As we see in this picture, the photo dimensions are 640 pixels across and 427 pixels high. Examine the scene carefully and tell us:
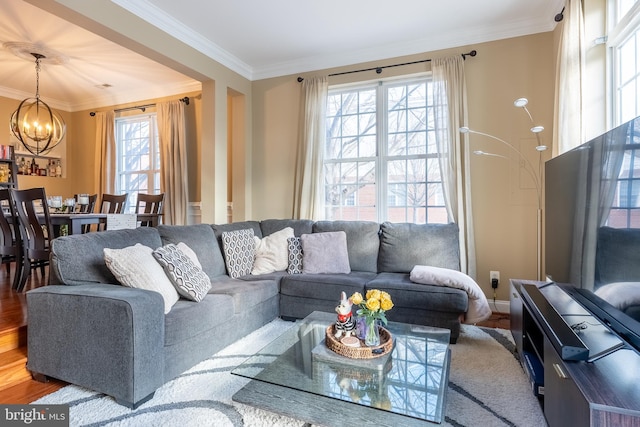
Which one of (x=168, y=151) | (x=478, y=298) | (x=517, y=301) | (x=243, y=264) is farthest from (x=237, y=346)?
(x=168, y=151)

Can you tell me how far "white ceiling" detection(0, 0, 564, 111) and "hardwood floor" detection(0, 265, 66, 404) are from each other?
8.41 ft

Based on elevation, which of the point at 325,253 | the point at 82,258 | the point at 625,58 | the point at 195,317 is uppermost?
the point at 625,58

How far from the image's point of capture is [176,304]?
203 centimetres

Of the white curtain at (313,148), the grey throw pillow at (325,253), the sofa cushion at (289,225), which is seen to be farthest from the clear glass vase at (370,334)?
the white curtain at (313,148)

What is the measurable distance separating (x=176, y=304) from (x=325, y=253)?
4.70 ft

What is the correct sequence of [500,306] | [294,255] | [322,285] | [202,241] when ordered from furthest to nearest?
[500,306] → [294,255] → [202,241] → [322,285]

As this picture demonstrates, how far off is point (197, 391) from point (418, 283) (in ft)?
5.55

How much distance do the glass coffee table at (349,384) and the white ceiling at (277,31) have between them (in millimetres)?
2893

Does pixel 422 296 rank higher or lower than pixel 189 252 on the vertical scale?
lower

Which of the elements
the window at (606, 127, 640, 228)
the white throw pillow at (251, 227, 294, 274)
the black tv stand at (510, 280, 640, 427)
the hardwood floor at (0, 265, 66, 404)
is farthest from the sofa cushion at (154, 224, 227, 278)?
the window at (606, 127, 640, 228)

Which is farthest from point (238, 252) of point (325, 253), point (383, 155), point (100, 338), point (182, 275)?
point (383, 155)

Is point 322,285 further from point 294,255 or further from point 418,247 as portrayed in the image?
point 418,247

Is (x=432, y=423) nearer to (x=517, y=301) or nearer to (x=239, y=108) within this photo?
(x=517, y=301)

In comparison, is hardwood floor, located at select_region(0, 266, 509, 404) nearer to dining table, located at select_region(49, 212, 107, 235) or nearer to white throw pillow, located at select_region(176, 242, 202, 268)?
dining table, located at select_region(49, 212, 107, 235)
